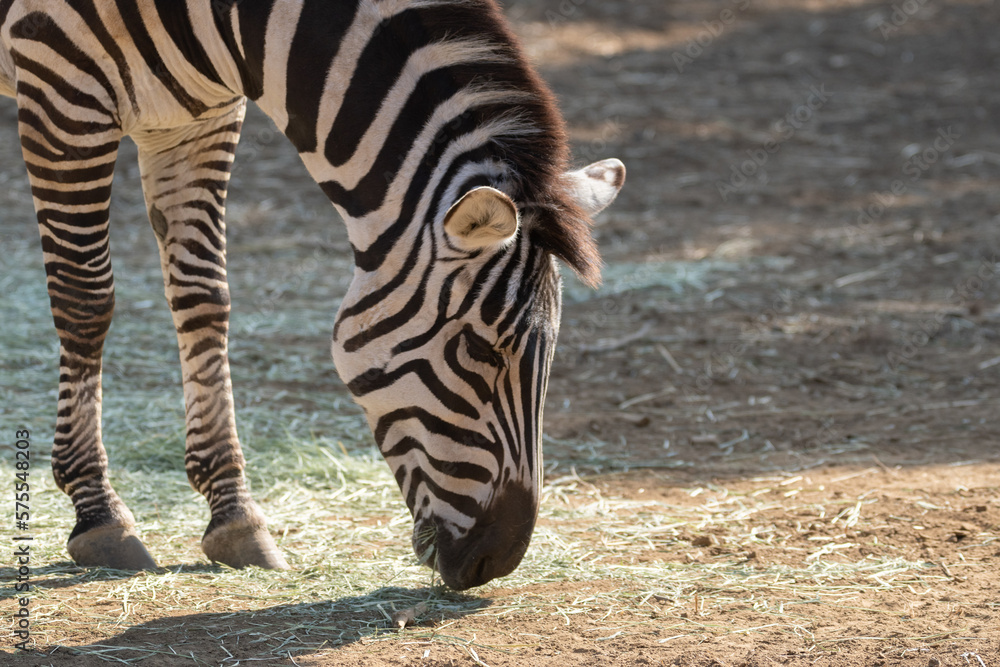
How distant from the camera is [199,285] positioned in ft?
13.0

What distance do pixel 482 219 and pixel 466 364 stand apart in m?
0.47

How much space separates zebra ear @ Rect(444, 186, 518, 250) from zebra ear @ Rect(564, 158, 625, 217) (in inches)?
13.2

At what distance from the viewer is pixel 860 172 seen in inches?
419

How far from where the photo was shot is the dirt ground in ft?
10.8

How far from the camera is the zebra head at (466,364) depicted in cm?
296

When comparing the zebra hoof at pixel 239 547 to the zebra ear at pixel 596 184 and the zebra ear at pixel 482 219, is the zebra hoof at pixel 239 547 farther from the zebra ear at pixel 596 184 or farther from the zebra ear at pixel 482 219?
the zebra ear at pixel 596 184

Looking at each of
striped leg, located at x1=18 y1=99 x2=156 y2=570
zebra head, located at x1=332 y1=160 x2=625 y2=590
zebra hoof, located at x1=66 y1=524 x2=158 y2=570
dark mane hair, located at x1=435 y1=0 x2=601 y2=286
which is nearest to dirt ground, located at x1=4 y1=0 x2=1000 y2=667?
zebra head, located at x1=332 y1=160 x2=625 y2=590

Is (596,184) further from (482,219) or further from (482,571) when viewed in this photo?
(482,571)

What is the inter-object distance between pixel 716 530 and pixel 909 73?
11.6 m

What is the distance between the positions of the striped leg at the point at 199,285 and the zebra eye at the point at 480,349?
138 centimetres

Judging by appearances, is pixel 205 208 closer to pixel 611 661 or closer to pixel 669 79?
pixel 611 661

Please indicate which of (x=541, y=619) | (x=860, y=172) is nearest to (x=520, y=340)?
(x=541, y=619)

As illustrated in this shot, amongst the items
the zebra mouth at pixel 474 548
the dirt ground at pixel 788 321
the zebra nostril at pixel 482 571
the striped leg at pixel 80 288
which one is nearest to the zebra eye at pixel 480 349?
the zebra mouth at pixel 474 548

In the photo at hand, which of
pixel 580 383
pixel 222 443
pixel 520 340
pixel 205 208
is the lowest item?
pixel 580 383
